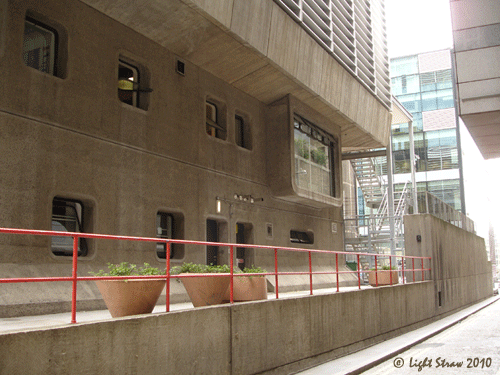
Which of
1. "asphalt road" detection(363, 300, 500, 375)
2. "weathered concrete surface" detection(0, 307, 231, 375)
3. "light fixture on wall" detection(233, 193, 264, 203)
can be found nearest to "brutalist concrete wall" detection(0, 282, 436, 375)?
"weathered concrete surface" detection(0, 307, 231, 375)

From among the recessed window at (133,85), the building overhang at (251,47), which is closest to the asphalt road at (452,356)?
the recessed window at (133,85)

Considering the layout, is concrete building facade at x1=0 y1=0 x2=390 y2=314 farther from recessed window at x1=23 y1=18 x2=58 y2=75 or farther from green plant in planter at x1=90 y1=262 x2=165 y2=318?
green plant in planter at x1=90 y1=262 x2=165 y2=318

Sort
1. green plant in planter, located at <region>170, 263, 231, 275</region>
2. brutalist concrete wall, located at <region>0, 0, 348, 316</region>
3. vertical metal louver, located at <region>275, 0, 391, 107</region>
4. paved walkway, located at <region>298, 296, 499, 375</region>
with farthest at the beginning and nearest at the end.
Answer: vertical metal louver, located at <region>275, 0, 391, 107</region> < brutalist concrete wall, located at <region>0, 0, 348, 316</region> < paved walkway, located at <region>298, 296, 499, 375</region> < green plant in planter, located at <region>170, 263, 231, 275</region>

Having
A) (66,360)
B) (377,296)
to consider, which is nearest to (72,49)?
(66,360)

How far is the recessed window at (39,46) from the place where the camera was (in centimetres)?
1088

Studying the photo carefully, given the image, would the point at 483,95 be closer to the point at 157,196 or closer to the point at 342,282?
the point at 342,282

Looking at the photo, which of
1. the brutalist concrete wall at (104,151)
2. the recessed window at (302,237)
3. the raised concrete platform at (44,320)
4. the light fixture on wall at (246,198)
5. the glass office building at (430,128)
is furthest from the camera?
the glass office building at (430,128)

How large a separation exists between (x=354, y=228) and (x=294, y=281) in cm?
1139

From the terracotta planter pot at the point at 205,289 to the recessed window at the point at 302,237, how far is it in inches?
509

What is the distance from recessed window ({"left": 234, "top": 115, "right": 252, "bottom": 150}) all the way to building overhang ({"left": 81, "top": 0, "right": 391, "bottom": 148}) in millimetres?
971

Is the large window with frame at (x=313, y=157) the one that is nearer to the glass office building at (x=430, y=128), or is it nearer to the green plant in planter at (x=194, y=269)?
the green plant in planter at (x=194, y=269)

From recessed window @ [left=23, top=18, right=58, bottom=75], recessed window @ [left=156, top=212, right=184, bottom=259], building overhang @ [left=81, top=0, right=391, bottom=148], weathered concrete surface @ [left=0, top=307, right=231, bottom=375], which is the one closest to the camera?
weathered concrete surface @ [left=0, top=307, right=231, bottom=375]

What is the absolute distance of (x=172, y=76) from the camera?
13984 millimetres

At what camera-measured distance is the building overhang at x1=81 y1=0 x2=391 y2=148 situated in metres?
12.2
